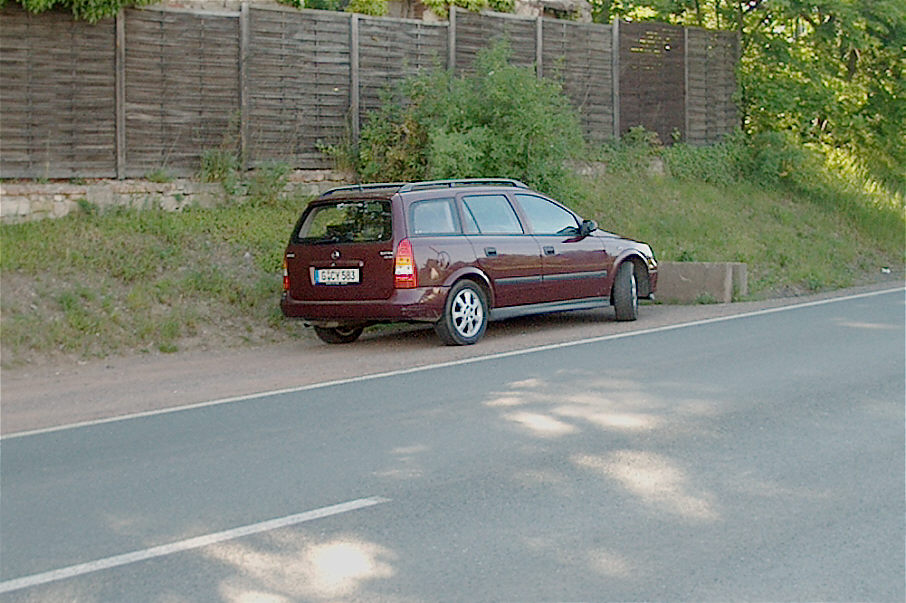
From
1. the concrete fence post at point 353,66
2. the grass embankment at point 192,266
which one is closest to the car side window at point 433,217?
the grass embankment at point 192,266

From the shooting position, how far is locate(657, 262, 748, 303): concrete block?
55.1 feet

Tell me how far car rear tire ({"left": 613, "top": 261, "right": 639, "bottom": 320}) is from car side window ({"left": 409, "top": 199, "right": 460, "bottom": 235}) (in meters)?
2.62

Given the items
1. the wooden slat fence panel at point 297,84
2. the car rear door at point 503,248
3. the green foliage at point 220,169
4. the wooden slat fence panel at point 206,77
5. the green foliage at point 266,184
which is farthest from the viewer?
the wooden slat fence panel at point 297,84

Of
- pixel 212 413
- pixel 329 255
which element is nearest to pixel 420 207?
pixel 329 255

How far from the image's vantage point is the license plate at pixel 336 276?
12.5 metres

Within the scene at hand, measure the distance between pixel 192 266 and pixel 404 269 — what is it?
139 inches

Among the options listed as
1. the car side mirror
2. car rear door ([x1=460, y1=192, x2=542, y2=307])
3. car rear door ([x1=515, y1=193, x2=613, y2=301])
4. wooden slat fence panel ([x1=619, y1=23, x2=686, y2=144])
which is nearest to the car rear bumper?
car rear door ([x1=460, y1=192, x2=542, y2=307])

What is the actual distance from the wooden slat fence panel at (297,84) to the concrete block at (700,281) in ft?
17.2

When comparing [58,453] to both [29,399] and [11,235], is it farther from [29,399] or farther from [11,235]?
[11,235]

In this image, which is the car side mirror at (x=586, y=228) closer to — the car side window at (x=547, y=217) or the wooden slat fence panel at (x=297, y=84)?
the car side window at (x=547, y=217)

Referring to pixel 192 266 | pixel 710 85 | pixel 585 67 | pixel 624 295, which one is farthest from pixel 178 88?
pixel 710 85

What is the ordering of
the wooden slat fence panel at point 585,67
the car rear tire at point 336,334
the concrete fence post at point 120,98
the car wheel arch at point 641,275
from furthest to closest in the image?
the wooden slat fence panel at point 585,67
the concrete fence post at point 120,98
the car wheel arch at point 641,275
the car rear tire at point 336,334

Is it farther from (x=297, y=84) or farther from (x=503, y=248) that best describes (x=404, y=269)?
(x=297, y=84)

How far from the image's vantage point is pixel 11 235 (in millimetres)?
13859
